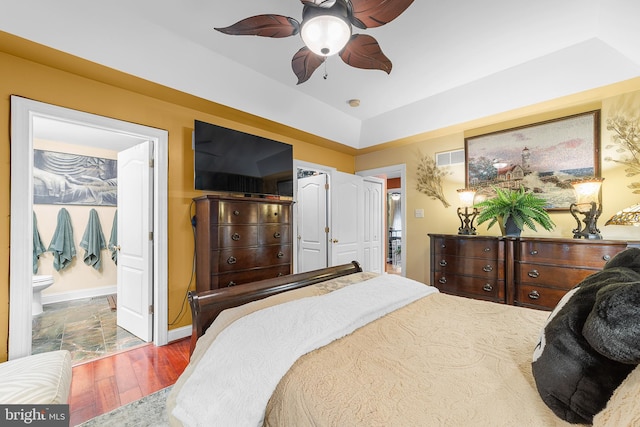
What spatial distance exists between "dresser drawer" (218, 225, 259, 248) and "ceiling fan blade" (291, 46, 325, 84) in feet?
4.93

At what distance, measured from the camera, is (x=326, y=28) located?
56.6 inches

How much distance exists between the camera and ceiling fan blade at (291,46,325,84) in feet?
6.06

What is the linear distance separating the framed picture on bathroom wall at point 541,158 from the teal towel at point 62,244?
229 inches

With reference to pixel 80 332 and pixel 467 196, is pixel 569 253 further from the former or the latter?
pixel 80 332

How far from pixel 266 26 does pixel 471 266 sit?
2.83 metres

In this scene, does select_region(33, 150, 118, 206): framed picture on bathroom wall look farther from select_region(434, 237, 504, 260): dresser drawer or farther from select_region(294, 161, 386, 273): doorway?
select_region(434, 237, 504, 260): dresser drawer

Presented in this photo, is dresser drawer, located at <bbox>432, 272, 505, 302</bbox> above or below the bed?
below

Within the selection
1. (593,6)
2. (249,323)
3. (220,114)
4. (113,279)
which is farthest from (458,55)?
(113,279)

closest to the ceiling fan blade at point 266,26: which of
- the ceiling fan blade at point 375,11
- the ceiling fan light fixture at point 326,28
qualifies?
the ceiling fan light fixture at point 326,28

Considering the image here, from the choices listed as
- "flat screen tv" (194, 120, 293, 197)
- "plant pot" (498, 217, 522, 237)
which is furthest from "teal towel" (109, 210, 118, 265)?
A: "plant pot" (498, 217, 522, 237)

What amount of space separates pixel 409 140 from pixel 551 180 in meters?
1.70

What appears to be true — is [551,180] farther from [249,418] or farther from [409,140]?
[249,418]

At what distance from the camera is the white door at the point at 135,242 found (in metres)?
2.69

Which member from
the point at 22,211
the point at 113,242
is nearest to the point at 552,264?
the point at 22,211
